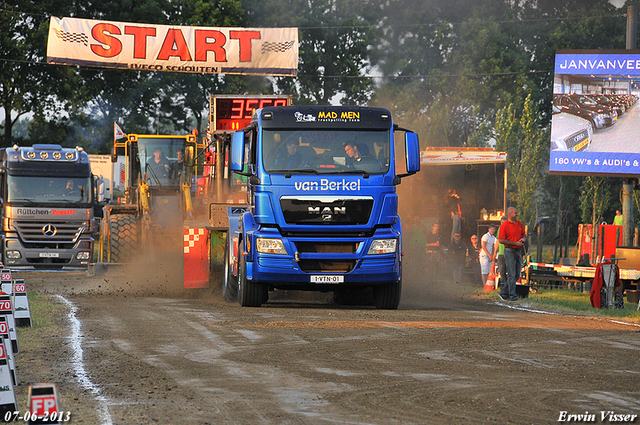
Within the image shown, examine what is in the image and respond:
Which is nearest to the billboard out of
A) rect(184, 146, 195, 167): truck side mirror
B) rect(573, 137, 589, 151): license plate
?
rect(573, 137, 589, 151): license plate

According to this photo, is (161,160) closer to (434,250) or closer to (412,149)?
(434,250)

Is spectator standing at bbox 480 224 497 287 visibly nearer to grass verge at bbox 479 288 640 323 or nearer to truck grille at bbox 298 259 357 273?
grass verge at bbox 479 288 640 323

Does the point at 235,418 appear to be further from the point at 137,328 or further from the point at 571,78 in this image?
the point at 571,78

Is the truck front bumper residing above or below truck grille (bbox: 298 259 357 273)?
below

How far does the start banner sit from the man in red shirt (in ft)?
45.7

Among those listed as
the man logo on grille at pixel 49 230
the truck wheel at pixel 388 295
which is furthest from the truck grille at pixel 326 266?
the man logo on grille at pixel 49 230

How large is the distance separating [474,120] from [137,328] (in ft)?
171

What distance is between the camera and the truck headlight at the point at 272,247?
14.8 m

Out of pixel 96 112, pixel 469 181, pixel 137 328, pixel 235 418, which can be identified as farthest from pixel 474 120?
pixel 235 418

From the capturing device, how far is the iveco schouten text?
25.2 m

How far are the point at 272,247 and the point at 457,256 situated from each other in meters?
12.7

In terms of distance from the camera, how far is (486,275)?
76.9 feet

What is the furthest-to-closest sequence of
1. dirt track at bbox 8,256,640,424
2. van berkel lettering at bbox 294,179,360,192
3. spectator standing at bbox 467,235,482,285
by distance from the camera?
spectator standing at bbox 467,235,482,285
van berkel lettering at bbox 294,179,360,192
dirt track at bbox 8,256,640,424

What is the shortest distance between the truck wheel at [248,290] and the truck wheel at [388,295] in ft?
6.30
